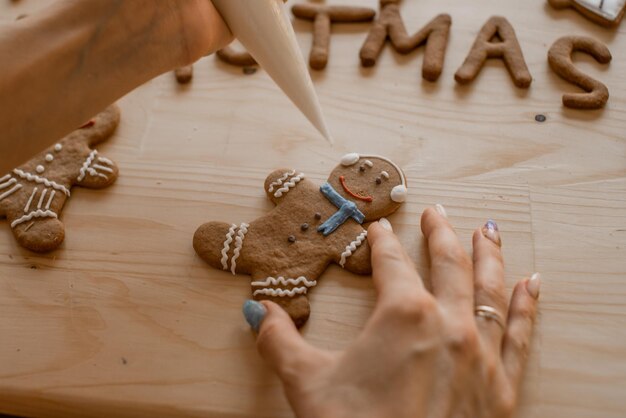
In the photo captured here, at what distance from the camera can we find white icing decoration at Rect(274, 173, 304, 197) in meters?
1.07

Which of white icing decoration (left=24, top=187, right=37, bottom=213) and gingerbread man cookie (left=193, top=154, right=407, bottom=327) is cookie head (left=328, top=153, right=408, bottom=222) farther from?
white icing decoration (left=24, top=187, right=37, bottom=213)

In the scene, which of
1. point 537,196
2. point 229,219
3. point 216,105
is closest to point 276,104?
point 216,105

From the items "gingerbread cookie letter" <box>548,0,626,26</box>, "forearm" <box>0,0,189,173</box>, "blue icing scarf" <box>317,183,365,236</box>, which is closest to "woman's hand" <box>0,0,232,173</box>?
"forearm" <box>0,0,189,173</box>

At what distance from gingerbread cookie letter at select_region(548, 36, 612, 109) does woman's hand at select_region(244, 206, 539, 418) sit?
405 mm

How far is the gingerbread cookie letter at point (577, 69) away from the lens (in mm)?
1185

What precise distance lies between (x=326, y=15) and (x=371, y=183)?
448 millimetres

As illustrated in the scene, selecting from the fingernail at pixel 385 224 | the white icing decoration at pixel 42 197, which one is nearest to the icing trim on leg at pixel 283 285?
the fingernail at pixel 385 224

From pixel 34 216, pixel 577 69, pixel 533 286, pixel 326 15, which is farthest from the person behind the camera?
pixel 326 15

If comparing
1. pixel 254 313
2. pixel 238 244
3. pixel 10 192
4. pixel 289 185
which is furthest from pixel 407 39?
pixel 10 192

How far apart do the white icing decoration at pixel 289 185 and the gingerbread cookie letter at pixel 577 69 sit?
495mm

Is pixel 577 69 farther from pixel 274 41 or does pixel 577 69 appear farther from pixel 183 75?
pixel 183 75

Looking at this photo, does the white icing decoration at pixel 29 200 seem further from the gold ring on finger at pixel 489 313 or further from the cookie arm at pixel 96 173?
the gold ring on finger at pixel 489 313

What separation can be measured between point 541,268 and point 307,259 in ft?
1.15

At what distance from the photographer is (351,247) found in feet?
3.32
